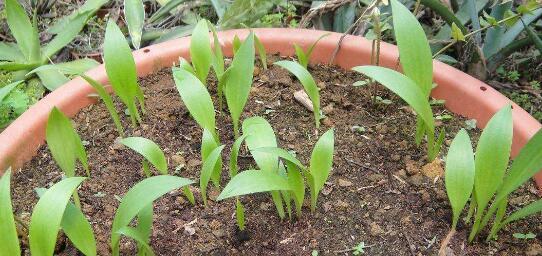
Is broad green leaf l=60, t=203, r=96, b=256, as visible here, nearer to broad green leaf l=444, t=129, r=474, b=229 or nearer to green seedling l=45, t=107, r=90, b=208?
green seedling l=45, t=107, r=90, b=208

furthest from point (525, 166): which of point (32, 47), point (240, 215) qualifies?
point (32, 47)

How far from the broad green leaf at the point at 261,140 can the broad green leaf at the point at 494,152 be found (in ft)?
1.20

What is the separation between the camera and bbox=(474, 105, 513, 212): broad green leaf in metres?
0.98

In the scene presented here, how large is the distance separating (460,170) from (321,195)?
286 mm

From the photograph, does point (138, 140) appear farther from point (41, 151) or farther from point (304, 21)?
point (304, 21)

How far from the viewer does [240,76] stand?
3.88 ft

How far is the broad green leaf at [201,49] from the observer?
1.31 m

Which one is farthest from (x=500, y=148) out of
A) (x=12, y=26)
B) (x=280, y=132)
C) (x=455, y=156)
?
(x=12, y=26)

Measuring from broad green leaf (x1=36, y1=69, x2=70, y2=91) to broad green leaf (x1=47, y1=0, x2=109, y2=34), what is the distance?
0.20 m

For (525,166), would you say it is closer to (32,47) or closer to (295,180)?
(295,180)

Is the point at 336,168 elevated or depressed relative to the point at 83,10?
depressed

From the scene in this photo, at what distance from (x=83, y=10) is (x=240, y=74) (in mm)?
930

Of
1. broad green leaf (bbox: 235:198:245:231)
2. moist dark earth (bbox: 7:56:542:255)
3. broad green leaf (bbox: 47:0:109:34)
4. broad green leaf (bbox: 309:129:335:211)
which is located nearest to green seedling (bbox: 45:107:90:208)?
moist dark earth (bbox: 7:56:542:255)

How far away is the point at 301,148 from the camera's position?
1261mm
